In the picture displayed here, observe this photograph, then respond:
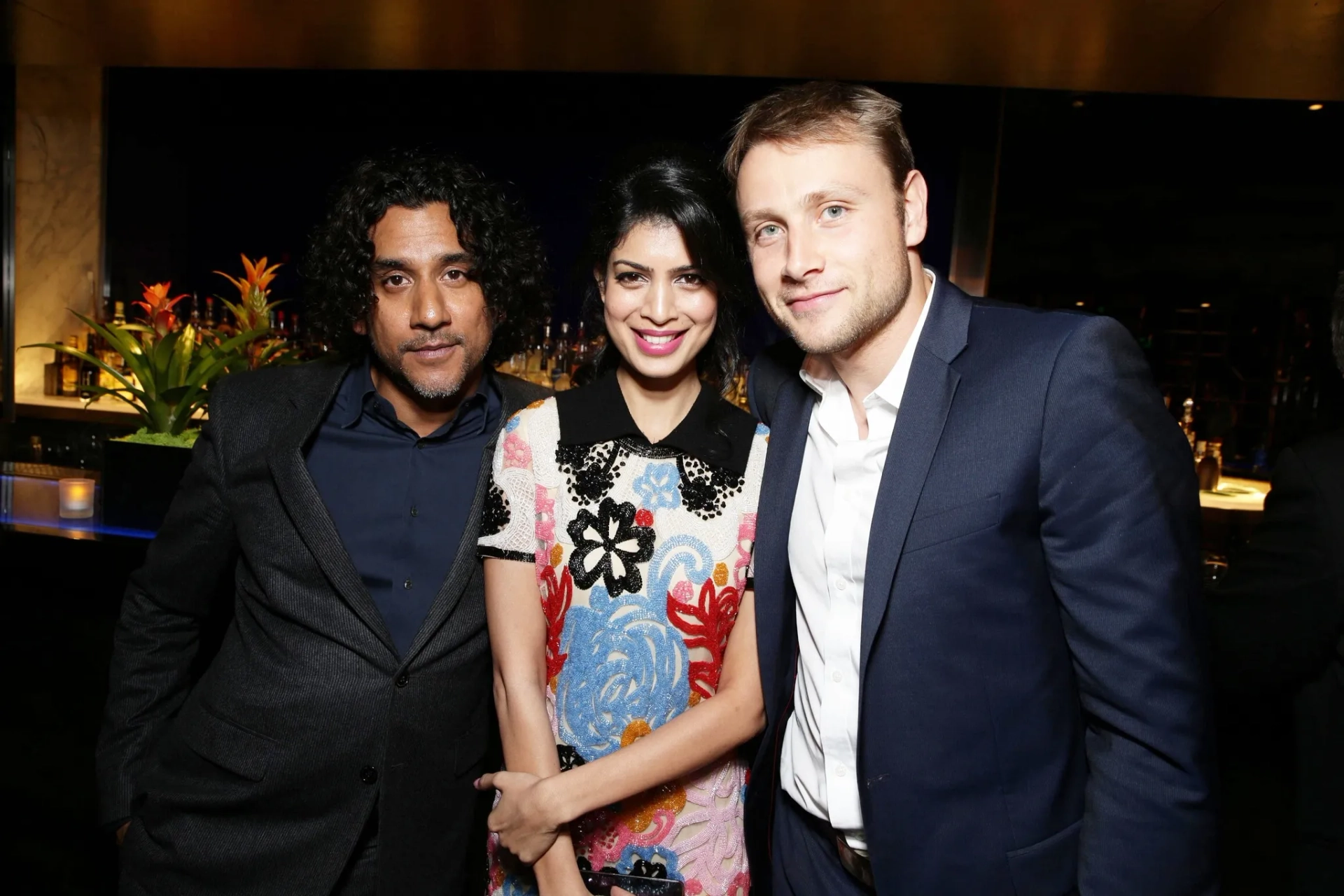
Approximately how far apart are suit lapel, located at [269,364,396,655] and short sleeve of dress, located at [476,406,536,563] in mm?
222

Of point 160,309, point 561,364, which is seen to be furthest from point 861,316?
point 561,364

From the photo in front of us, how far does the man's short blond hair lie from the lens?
1.25 m

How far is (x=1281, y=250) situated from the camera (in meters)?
4.22

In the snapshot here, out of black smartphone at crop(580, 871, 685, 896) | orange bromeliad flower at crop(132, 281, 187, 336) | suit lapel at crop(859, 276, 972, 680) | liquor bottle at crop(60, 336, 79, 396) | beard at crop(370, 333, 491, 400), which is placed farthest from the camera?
liquor bottle at crop(60, 336, 79, 396)

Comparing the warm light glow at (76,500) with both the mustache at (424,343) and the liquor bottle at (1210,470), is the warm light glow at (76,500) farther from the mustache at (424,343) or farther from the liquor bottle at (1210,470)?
the liquor bottle at (1210,470)

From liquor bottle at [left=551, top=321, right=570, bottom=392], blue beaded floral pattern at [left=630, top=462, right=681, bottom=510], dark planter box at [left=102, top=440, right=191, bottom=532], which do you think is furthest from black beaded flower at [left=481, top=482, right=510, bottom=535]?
liquor bottle at [left=551, top=321, right=570, bottom=392]

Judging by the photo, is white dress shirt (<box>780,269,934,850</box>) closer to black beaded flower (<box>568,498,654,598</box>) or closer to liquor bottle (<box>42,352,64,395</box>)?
black beaded flower (<box>568,498,654,598</box>)

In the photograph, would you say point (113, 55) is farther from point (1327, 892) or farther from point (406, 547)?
point (1327, 892)

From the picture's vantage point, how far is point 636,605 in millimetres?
1437

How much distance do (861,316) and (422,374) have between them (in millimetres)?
840

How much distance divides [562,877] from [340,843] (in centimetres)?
44

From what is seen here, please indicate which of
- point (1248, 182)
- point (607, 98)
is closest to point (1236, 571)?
point (1248, 182)

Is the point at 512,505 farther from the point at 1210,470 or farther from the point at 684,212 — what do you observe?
the point at 1210,470

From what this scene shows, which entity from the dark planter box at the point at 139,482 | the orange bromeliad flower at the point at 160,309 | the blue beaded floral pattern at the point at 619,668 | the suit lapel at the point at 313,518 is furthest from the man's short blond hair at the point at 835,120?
the orange bromeliad flower at the point at 160,309
